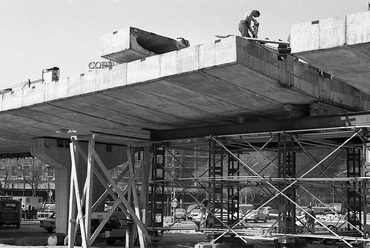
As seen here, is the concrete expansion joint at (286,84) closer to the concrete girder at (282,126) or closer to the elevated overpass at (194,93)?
the elevated overpass at (194,93)

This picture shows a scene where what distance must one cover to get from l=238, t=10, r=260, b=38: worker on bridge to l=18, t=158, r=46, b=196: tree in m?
68.3

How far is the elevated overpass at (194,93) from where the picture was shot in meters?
15.4

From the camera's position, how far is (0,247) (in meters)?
27.7

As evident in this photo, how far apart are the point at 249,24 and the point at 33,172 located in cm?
7199

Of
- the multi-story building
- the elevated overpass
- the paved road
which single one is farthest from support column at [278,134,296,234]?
the multi-story building

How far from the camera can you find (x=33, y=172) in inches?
3366

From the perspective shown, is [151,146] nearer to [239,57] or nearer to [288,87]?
[288,87]

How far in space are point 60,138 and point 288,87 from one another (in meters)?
17.5

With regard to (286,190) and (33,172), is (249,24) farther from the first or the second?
(33,172)

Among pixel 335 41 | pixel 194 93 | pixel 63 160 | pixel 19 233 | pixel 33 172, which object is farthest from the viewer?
pixel 33 172

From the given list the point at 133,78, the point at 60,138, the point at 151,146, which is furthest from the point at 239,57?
the point at 60,138

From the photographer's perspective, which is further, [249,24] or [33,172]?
[33,172]

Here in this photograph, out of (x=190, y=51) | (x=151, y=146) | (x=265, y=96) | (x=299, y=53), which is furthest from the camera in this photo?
(x=151, y=146)

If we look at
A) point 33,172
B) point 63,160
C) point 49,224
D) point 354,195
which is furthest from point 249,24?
point 33,172
